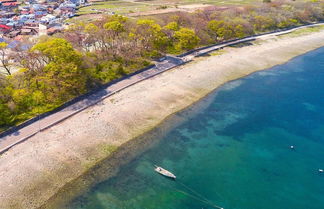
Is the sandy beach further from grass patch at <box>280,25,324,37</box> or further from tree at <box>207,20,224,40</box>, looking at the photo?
grass patch at <box>280,25,324,37</box>

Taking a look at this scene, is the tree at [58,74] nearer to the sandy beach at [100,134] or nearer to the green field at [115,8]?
the sandy beach at [100,134]

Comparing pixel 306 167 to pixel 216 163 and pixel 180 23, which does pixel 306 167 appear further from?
pixel 180 23

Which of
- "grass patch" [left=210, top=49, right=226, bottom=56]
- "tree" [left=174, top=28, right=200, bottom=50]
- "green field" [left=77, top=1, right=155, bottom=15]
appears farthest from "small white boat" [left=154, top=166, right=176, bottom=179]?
"green field" [left=77, top=1, right=155, bottom=15]

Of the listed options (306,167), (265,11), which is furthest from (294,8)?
(306,167)

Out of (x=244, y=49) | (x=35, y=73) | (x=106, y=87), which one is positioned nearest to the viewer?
(x=35, y=73)

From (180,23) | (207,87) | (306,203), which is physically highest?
(180,23)

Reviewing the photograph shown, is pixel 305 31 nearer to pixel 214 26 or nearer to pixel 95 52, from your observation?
pixel 214 26

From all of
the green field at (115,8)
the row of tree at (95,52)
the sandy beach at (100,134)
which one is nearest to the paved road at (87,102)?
the sandy beach at (100,134)
